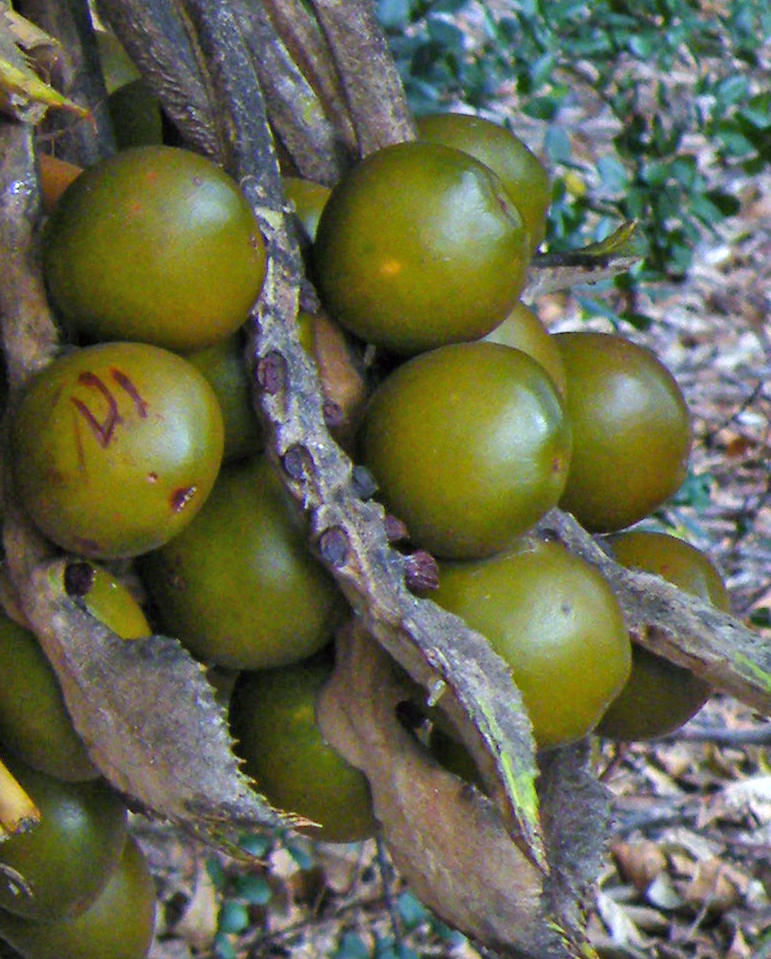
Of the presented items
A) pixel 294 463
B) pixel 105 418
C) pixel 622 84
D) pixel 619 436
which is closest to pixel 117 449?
pixel 105 418

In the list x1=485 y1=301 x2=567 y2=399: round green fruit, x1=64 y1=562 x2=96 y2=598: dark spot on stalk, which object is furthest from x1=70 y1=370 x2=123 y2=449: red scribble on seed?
x1=485 y1=301 x2=567 y2=399: round green fruit

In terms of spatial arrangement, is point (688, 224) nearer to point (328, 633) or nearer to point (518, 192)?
point (518, 192)

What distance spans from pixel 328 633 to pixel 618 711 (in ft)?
0.93

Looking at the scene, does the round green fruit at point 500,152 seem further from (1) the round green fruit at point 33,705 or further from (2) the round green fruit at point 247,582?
(1) the round green fruit at point 33,705

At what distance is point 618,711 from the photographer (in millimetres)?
1175

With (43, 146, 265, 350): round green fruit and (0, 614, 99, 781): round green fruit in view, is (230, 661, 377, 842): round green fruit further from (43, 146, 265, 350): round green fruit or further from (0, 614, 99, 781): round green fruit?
(43, 146, 265, 350): round green fruit

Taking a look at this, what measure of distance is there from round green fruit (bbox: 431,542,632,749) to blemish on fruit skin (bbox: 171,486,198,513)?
0.20 m

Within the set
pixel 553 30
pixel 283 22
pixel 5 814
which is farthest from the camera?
pixel 553 30

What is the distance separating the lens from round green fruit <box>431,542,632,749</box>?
1.01 metres

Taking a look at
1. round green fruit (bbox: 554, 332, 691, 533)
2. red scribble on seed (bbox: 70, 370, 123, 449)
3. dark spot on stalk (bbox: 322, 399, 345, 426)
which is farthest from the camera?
round green fruit (bbox: 554, 332, 691, 533)

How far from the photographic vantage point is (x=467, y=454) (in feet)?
3.32

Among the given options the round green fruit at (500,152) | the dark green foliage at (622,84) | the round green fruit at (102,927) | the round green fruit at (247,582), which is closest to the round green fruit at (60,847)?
the round green fruit at (102,927)

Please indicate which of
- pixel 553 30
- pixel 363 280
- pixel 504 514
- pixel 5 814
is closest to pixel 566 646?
pixel 504 514

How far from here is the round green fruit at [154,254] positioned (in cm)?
98
